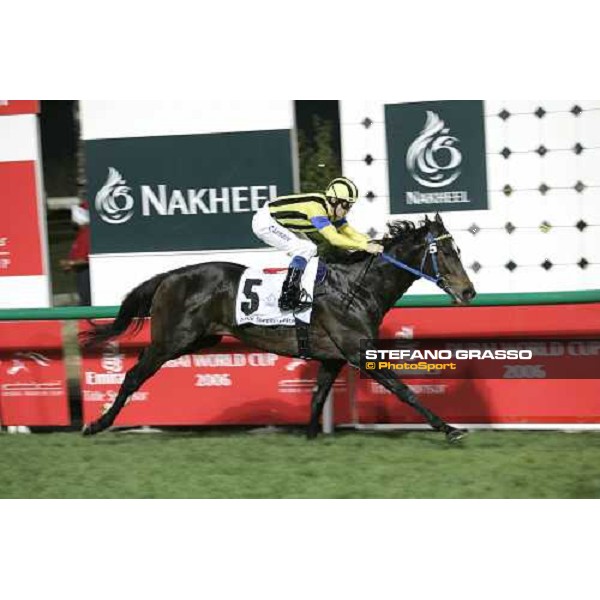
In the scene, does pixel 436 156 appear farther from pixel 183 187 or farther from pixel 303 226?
pixel 183 187

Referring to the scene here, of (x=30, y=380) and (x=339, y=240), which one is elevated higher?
(x=339, y=240)

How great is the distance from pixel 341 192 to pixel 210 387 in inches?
69.3

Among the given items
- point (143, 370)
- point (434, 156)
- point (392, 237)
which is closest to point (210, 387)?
point (143, 370)

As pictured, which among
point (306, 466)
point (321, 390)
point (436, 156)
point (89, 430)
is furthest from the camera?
point (89, 430)

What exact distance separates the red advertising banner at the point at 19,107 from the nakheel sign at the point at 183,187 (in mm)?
479

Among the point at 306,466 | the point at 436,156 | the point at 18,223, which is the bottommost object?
the point at 306,466

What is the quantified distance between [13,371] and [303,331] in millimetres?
2272

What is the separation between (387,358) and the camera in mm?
6508

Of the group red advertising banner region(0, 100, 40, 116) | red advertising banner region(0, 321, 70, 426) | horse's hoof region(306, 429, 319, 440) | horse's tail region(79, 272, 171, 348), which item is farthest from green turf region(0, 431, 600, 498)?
red advertising banner region(0, 100, 40, 116)

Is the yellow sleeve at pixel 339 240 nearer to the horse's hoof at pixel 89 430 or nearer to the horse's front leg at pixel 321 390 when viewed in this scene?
the horse's front leg at pixel 321 390

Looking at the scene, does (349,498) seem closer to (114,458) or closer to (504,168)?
(114,458)

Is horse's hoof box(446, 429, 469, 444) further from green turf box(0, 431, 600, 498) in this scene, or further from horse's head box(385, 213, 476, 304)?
horse's head box(385, 213, 476, 304)

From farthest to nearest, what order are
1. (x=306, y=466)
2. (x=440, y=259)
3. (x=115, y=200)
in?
(x=115, y=200) → (x=440, y=259) → (x=306, y=466)

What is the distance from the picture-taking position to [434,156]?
6672 mm
